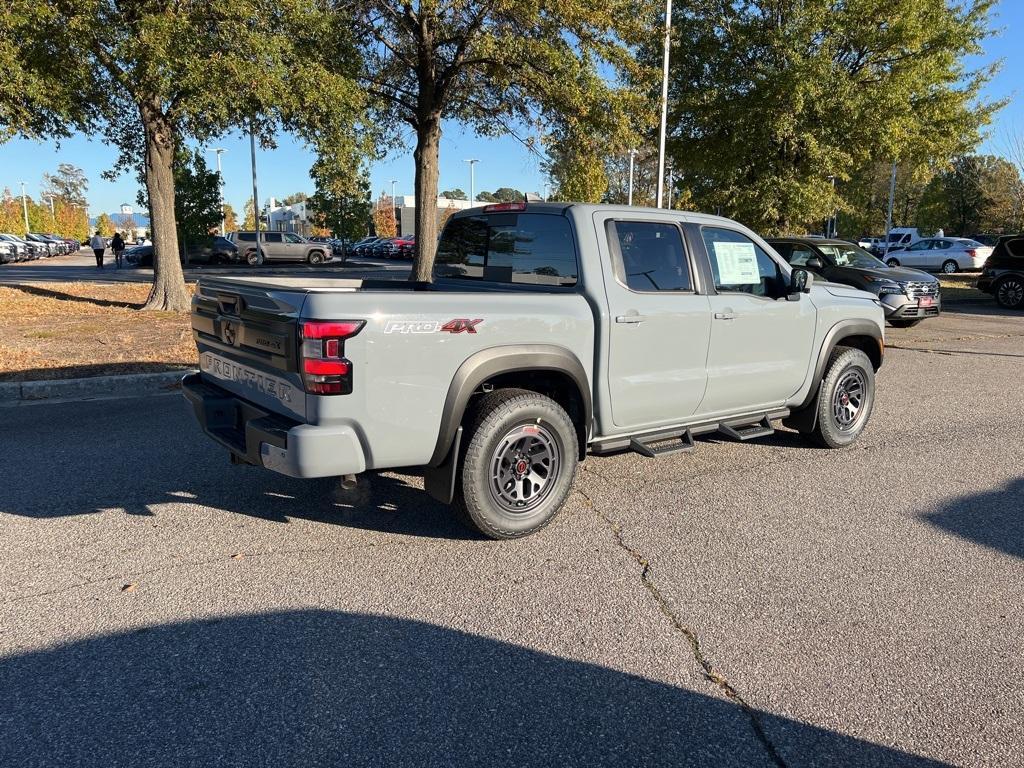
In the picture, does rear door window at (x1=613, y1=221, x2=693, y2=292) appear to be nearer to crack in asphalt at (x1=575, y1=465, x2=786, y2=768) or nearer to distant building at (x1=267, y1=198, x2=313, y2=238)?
crack in asphalt at (x1=575, y1=465, x2=786, y2=768)

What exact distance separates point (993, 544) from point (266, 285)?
4.37 m

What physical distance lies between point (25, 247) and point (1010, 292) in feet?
154

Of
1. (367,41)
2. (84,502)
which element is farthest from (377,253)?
(84,502)

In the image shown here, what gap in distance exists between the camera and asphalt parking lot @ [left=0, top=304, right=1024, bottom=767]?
2.50 metres

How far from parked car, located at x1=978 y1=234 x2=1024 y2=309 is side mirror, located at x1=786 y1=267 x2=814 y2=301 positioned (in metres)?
16.3

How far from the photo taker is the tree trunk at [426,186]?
15.8 m

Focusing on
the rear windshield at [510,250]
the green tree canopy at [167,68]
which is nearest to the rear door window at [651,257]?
the rear windshield at [510,250]

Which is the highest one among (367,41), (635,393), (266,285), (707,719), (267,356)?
(367,41)

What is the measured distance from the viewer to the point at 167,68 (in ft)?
33.3

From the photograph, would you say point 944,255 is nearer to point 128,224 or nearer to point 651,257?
point 651,257

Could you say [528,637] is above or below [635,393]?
below

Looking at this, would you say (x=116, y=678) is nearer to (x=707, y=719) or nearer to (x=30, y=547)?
(x=30, y=547)

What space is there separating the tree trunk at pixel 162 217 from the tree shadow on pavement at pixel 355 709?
12.0 meters

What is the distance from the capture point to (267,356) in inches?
144
